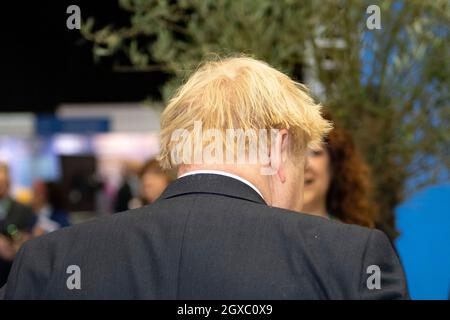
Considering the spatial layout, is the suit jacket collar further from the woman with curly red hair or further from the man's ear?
the woman with curly red hair

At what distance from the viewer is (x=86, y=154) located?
13.7 m

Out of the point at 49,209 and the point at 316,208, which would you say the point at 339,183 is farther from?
the point at 49,209

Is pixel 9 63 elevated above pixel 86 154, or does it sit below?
above

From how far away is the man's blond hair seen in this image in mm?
2119

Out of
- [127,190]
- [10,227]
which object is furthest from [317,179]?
[127,190]

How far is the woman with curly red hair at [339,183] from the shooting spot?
4.58 meters

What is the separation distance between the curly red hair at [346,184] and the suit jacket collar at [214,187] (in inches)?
101

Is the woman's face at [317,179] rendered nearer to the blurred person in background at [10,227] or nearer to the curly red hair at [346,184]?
the curly red hair at [346,184]

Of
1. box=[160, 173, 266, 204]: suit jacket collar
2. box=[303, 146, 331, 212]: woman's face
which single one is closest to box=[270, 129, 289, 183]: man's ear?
box=[160, 173, 266, 204]: suit jacket collar

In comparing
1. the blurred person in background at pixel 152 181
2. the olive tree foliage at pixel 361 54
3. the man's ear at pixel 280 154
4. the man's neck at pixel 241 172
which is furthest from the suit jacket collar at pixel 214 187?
the blurred person in background at pixel 152 181

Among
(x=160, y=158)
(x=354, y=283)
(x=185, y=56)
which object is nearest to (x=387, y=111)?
(x=185, y=56)

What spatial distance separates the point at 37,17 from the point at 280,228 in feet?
35.8

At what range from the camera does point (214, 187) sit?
2.07 m
